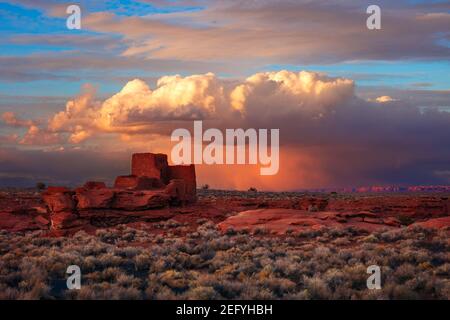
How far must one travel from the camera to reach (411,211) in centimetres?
4344

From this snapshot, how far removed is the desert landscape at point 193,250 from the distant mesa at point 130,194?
8 centimetres

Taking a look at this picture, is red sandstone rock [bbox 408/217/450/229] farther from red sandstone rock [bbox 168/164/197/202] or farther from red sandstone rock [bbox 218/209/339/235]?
red sandstone rock [bbox 168/164/197/202]

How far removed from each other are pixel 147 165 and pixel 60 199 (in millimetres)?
7232

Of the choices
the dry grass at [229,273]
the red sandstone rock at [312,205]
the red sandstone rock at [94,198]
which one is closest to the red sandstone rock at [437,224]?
the dry grass at [229,273]

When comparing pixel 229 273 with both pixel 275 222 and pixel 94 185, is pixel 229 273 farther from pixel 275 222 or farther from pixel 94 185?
pixel 94 185

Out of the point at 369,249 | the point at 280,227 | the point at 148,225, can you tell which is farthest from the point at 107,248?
the point at 148,225

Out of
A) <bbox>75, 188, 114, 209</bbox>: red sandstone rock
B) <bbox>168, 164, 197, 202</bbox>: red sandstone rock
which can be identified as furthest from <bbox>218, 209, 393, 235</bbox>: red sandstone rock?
<bbox>75, 188, 114, 209</bbox>: red sandstone rock

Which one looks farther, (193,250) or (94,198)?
(94,198)

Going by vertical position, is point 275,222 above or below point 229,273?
below

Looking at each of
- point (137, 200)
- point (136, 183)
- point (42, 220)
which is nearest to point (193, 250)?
point (137, 200)

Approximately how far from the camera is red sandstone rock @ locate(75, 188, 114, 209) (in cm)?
3369

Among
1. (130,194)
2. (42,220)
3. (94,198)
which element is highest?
(130,194)

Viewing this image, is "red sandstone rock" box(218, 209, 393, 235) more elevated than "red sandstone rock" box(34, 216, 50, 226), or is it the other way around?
"red sandstone rock" box(218, 209, 393, 235)

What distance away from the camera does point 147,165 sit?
125ft
